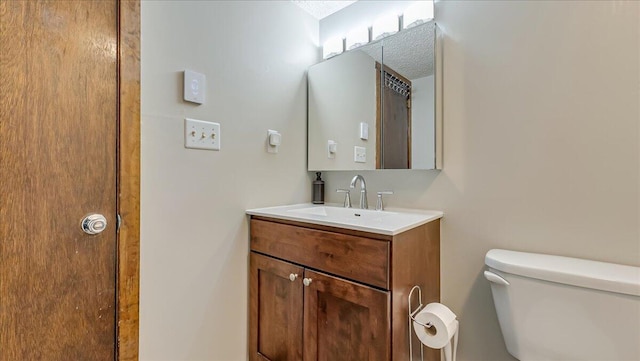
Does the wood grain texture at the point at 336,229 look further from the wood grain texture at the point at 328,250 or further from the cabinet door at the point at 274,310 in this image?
the cabinet door at the point at 274,310

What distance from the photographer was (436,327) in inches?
38.0

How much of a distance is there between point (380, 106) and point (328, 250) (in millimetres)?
838

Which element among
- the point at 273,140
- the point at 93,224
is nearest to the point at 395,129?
the point at 273,140

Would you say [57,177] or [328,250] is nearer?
[57,177]

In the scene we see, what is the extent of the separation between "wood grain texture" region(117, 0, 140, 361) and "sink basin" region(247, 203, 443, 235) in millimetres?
504

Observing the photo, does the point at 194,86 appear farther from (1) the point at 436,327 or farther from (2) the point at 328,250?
(1) the point at 436,327

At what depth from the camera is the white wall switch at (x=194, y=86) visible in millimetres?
1169

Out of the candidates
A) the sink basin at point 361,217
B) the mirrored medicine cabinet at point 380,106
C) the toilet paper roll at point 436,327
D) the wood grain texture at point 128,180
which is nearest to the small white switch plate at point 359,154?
the mirrored medicine cabinet at point 380,106

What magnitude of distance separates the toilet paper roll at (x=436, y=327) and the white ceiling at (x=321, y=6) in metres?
1.66

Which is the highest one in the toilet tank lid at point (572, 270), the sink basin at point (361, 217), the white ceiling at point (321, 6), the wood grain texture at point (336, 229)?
the white ceiling at point (321, 6)

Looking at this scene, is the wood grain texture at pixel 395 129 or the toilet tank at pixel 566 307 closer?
the toilet tank at pixel 566 307

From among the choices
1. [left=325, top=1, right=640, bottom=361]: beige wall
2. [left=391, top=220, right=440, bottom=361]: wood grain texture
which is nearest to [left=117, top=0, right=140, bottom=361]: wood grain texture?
[left=391, top=220, right=440, bottom=361]: wood grain texture


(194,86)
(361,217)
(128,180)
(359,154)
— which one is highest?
(194,86)

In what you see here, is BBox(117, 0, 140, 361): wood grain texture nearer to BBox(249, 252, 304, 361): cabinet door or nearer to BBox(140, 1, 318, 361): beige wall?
BBox(140, 1, 318, 361): beige wall
